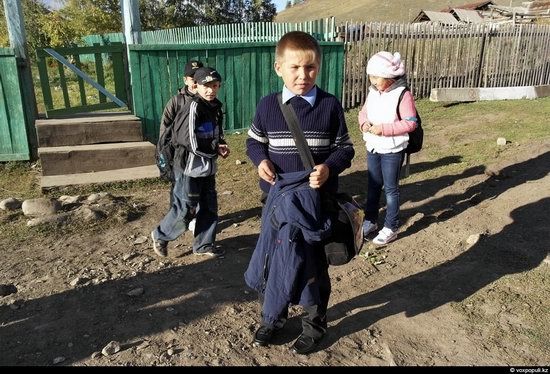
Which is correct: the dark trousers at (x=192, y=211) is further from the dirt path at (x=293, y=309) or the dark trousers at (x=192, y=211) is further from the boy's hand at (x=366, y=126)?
the boy's hand at (x=366, y=126)

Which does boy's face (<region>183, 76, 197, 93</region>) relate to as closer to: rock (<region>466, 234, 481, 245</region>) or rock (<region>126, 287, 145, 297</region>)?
rock (<region>126, 287, 145, 297</region>)

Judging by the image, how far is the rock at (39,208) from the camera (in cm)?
468

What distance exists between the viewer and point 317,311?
259 cm

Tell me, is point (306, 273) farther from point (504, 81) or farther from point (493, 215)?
point (504, 81)

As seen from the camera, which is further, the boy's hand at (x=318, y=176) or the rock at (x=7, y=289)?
the rock at (x=7, y=289)

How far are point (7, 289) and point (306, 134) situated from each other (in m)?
2.46

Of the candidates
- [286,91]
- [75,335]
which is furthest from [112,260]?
[286,91]

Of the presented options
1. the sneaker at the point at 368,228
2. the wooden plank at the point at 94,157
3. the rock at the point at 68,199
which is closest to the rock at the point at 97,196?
the rock at the point at 68,199

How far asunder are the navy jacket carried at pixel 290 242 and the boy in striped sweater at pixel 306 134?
62mm

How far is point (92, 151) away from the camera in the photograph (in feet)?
19.5

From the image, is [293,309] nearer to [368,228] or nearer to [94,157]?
[368,228]

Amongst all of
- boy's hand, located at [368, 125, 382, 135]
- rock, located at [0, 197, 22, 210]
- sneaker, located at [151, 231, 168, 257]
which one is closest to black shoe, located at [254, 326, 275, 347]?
sneaker, located at [151, 231, 168, 257]

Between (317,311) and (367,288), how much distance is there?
0.87 metres

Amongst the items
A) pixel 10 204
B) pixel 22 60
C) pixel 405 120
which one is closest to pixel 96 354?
pixel 405 120
